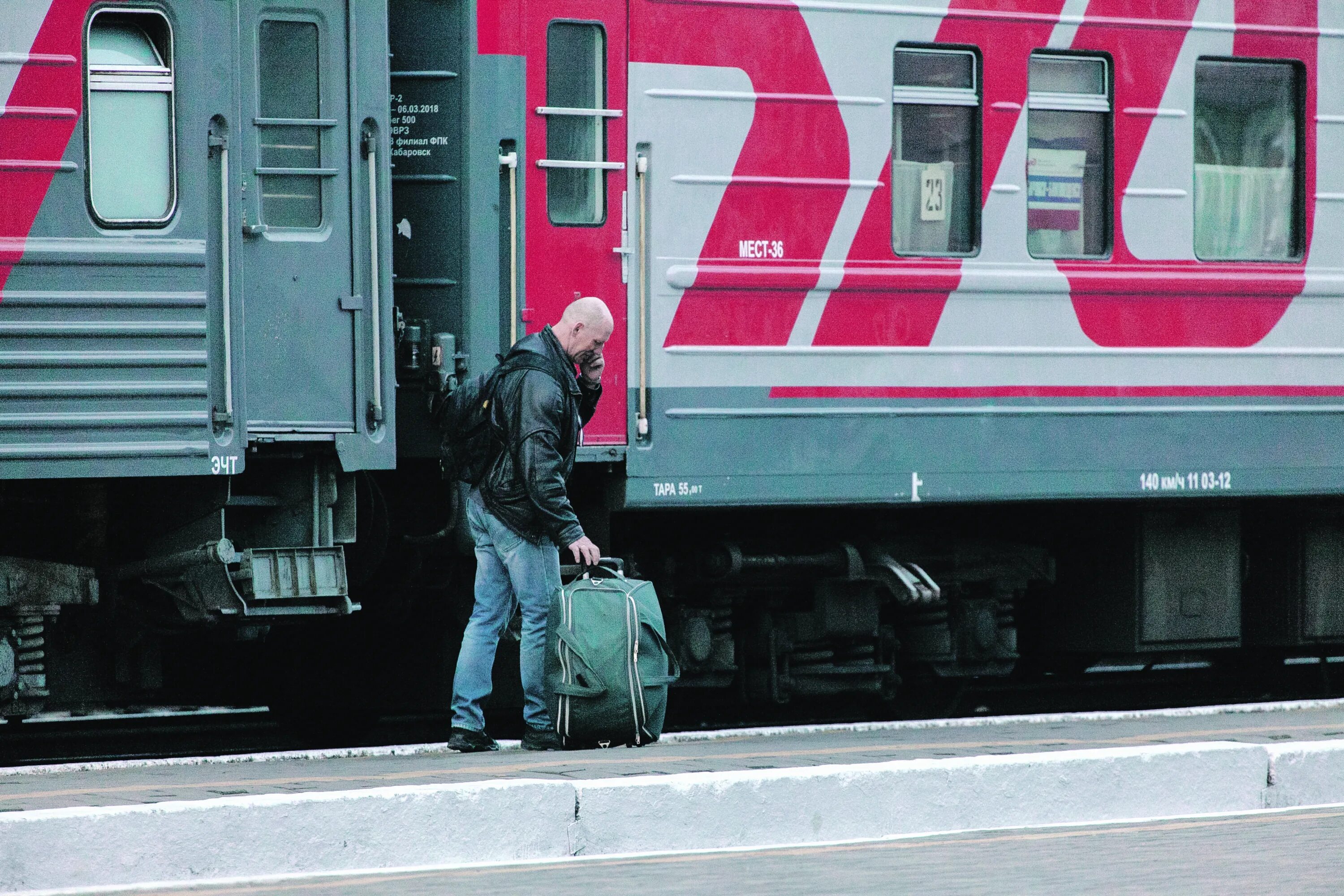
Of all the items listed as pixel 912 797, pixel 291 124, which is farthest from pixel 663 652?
pixel 291 124

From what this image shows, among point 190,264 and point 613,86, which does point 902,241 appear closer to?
point 613,86

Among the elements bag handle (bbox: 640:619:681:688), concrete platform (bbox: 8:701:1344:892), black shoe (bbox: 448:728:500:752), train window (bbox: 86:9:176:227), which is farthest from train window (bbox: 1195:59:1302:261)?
train window (bbox: 86:9:176:227)

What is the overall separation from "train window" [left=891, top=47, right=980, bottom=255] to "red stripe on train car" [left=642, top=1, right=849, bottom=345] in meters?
0.35

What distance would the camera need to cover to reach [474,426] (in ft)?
29.5

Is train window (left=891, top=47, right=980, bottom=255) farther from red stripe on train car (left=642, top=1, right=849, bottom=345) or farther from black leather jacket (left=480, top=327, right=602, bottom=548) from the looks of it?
black leather jacket (left=480, top=327, right=602, bottom=548)

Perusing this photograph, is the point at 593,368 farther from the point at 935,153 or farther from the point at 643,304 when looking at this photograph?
the point at 935,153

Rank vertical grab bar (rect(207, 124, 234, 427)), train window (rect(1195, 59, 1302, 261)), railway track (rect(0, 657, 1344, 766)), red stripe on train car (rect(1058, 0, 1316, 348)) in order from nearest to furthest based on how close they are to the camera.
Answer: vertical grab bar (rect(207, 124, 234, 427)), railway track (rect(0, 657, 1344, 766)), red stripe on train car (rect(1058, 0, 1316, 348)), train window (rect(1195, 59, 1302, 261))

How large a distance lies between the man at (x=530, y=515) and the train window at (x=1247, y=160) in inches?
146

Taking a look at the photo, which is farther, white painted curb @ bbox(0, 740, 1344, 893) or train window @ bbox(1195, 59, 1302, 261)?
train window @ bbox(1195, 59, 1302, 261)

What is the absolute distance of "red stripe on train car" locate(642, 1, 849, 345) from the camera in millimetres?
10031

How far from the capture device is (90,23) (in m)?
8.91

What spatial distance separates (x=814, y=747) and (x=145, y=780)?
8.33ft

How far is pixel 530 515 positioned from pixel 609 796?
1827 millimetres

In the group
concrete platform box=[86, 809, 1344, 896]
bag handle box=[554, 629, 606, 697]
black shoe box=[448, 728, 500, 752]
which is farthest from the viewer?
black shoe box=[448, 728, 500, 752]
